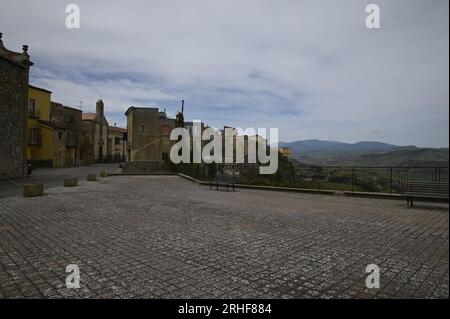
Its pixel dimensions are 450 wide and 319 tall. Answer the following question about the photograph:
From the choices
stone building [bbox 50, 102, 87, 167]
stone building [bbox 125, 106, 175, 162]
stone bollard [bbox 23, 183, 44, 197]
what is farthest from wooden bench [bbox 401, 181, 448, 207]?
stone building [bbox 50, 102, 87, 167]

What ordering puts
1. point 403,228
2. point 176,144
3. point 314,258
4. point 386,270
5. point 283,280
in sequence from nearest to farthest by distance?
point 283,280 → point 386,270 → point 314,258 → point 403,228 → point 176,144

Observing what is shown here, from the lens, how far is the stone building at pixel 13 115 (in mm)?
20656

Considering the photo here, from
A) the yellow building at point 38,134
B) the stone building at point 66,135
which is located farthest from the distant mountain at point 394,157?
the yellow building at point 38,134

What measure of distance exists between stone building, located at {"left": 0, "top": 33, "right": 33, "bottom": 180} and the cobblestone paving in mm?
15521

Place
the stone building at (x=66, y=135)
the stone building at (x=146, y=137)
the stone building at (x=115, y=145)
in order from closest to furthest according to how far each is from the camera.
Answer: the stone building at (x=146, y=137) → the stone building at (x=66, y=135) → the stone building at (x=115, y=145)

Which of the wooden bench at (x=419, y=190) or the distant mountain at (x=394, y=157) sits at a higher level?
the distant mountain at (x=394, y=157)

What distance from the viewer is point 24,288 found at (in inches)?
135

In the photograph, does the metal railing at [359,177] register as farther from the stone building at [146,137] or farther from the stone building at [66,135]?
the stone building at [66,135]

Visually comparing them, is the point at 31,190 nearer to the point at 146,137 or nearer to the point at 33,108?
the point at 146,137

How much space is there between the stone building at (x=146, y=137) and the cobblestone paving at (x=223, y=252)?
98.7ft

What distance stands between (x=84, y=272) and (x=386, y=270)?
13.8 ft

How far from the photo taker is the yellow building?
129ft

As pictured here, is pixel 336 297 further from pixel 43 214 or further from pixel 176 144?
pixel 176 144
